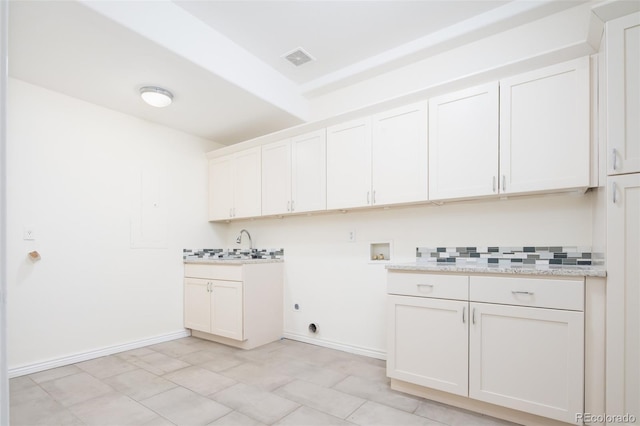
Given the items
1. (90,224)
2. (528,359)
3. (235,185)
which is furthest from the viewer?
(235,185)

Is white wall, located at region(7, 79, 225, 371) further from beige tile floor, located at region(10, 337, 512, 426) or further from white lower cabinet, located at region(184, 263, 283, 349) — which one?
beige tile floor, located at region(10, 337, 512, 426)

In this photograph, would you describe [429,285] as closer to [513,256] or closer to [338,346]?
[513,256]

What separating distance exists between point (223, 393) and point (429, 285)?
5.29 ft

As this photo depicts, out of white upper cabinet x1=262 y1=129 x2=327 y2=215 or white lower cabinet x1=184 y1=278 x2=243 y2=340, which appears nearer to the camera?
white upper cabinet x1=262 y1=129 x2=327 y2=215

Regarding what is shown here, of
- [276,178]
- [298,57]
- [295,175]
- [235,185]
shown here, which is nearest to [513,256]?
[295,175]

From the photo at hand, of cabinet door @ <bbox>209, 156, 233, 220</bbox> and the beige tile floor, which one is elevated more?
cabinet door @ <bbox>209, 156, 233, 220</bbox>

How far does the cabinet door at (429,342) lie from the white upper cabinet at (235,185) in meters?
1.99

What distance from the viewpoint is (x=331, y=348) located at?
327cm

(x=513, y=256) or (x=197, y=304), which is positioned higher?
(x=513, y=256)

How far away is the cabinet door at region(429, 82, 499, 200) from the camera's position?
2.25 meters

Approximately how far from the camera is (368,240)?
10.2 ft

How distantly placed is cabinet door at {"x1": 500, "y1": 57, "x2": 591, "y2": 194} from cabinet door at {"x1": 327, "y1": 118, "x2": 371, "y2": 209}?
104cm

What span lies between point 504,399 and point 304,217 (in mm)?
2373

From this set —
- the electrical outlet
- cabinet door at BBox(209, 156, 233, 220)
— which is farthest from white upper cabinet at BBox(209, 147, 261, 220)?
the electrical outlet
